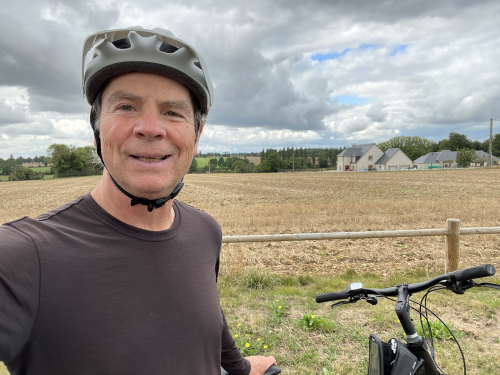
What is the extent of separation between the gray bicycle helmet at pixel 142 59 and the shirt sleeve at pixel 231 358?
1.12 metres

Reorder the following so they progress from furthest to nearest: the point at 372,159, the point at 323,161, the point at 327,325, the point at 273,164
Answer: the point at 323,161 < the point at 273,164 < the point at 372,159 < the point at 327,325

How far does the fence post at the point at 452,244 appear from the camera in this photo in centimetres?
514

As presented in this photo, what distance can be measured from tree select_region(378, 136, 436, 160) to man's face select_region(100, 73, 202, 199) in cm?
12031

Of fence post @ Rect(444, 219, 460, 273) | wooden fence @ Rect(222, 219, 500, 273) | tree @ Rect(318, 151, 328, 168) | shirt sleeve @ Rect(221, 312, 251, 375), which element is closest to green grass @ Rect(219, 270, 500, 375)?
fence post @ Rect(444, 219, 460, 273)

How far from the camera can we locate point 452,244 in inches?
205

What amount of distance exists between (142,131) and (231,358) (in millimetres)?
1186

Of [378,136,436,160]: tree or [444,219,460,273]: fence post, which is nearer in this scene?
[444,219,460,273]: fence post

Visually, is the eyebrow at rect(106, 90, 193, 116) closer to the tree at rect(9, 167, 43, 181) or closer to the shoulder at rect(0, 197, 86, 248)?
the shoulder at rect(0, 197, 86, 248)

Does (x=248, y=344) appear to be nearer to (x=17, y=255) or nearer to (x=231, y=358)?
(x=231, y=358)

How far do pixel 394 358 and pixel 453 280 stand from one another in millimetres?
428

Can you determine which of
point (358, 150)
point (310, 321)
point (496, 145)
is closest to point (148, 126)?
point (310, 321)

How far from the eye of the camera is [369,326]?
395 cm

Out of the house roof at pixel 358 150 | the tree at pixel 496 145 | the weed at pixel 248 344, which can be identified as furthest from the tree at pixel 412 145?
the weed at pixel 248 344

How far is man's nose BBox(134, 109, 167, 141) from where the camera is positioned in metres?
1.18
